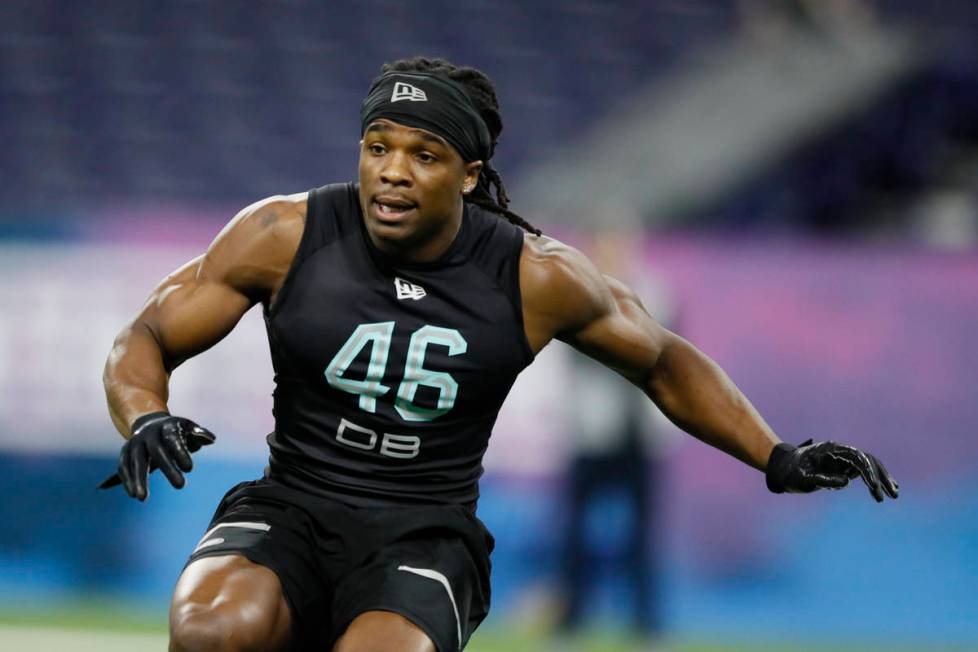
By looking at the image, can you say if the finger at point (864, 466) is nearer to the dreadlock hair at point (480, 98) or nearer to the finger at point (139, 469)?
the dreadlock hair at point (480, 98)

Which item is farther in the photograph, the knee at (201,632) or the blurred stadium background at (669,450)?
the blurred stadium background at (669,450)

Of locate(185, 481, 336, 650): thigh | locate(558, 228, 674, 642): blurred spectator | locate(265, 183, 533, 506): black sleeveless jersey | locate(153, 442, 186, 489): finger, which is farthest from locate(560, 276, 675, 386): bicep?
locate(558, 228, 674, 642): blurred spectator

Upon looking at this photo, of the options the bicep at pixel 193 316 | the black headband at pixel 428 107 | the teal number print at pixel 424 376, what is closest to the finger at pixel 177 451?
the bicep at pixel 193 316

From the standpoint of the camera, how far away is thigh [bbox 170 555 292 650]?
11.6ft

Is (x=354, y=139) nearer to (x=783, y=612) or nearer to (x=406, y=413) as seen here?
(x=783, y=612)

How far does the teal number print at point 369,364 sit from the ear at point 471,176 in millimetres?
430

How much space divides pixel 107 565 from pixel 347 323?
4.24 metres

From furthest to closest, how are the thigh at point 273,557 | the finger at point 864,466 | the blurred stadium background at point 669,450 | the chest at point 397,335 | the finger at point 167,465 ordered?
the blurred stadium background at point 669,450 → the finger at point 864,466 → the chest at point 397,335 → the thigh at point 273,557 → the finger at point 167,465

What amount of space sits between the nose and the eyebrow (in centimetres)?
6

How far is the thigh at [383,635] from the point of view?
11.8ft

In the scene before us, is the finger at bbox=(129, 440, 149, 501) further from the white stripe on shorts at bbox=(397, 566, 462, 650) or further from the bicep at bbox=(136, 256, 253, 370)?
the white stripe on shorts at bbox=(397, 566, 462, 650)

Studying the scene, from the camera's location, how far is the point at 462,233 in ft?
13.6

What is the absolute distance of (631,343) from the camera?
167 inches

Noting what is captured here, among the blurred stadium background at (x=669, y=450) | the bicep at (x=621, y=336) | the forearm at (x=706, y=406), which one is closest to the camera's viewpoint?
the bicep at (x=621, y=336)
